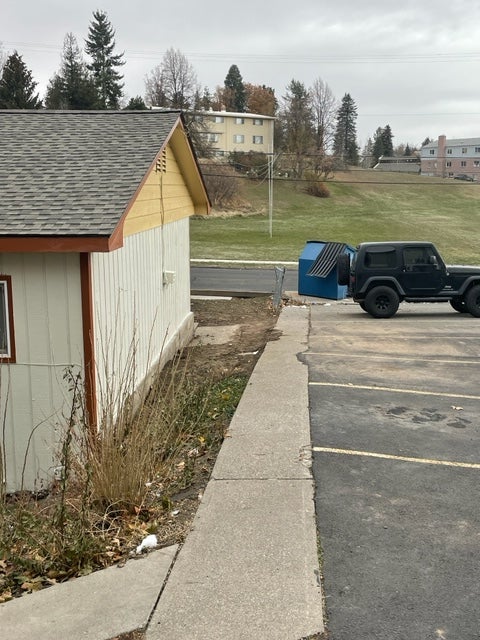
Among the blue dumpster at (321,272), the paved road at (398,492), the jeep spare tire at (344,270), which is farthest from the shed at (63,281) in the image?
the blue dumpster at (321,272)

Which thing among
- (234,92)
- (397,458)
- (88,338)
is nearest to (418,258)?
(397,458)

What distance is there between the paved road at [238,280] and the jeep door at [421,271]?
6.95 metres

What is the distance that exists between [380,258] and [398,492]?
12.2m

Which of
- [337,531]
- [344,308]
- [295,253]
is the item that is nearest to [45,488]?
[337,531]

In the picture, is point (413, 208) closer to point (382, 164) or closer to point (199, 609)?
point (382, 164)

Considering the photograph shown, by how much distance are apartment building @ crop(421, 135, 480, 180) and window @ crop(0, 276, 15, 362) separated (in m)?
128

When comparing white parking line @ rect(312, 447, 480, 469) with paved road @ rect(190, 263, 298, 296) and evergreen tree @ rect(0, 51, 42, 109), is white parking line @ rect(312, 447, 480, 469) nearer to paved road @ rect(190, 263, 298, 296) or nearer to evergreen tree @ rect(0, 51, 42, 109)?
paved road @ rect(190, 263, 298, 296)

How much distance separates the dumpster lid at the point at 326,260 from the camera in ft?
70.1

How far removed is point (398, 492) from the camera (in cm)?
565

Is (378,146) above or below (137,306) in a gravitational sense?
above

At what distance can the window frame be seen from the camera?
7.52 m

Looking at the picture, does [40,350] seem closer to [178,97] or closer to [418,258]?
[418,258]

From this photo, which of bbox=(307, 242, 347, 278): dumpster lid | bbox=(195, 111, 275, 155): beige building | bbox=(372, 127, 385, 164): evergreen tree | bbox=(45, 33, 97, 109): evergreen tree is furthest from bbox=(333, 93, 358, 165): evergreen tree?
bbox=(307, 242, 347, 278): dumpster lid

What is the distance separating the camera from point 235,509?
520 cm
